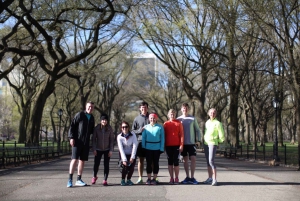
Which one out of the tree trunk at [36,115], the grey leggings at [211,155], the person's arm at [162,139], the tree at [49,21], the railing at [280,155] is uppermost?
the tree at [49,21]

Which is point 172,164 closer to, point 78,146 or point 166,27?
point 78,146

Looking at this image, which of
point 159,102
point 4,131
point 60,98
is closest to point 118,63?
point 60,98

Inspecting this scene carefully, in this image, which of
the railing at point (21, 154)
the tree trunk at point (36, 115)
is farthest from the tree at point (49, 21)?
the railing at point (21, 154)

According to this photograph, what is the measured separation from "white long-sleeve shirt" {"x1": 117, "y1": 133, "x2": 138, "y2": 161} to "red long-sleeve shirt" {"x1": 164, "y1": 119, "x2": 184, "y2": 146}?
0.76 metres

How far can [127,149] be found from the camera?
34.9 feet

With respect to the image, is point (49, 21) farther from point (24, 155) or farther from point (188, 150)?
point (188, 150)

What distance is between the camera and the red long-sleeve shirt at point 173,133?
35.1ft

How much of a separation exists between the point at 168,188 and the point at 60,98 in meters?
52.1

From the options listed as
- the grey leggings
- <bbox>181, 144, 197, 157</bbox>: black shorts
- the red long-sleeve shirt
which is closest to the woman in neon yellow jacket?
the grey leggings

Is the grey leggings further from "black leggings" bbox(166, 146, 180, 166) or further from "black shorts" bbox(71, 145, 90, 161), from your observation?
"black shorts" bbox(71, 145, 90, 161)

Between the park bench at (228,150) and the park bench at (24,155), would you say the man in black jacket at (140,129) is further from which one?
the park bench at (228,150)

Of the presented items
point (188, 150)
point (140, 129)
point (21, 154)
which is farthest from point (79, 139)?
point (21, 154)

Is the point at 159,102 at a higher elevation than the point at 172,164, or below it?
higher

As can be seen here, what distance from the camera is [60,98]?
199 ft
